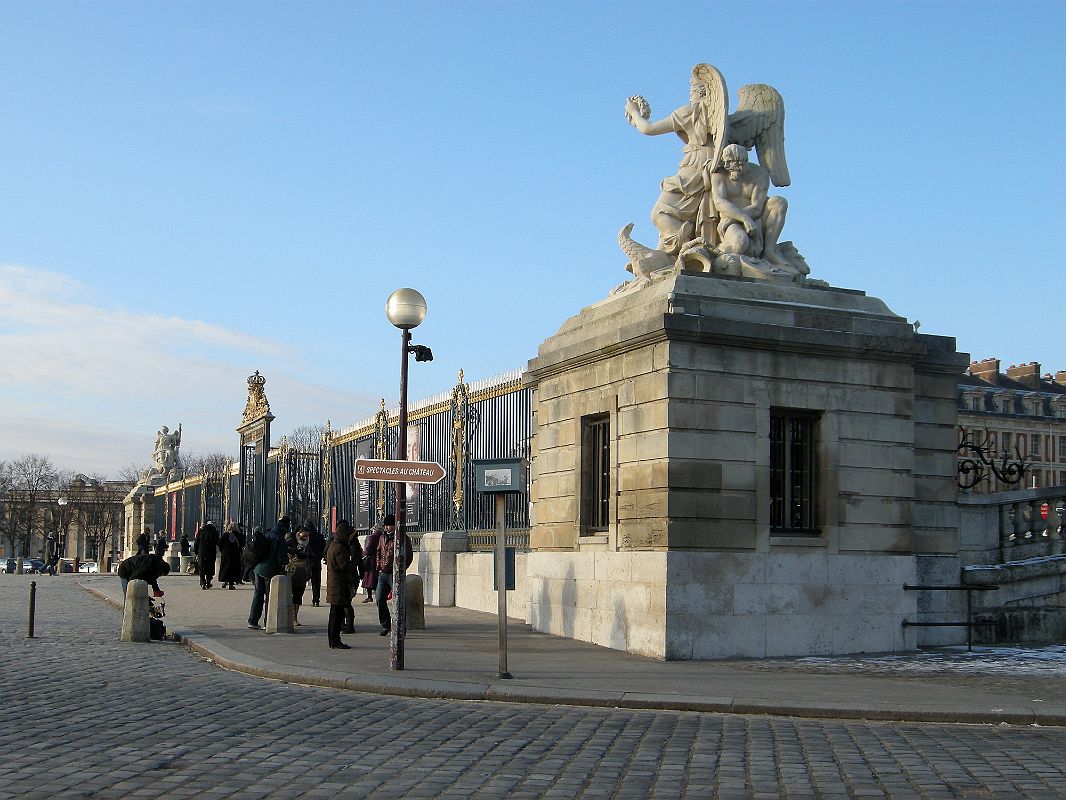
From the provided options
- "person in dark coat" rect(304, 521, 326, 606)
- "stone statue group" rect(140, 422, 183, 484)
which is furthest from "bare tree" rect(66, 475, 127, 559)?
"person in dark coat" rect(304, 521, 326, 606)

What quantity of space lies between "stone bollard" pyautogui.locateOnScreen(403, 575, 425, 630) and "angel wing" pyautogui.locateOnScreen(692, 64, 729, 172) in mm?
7118

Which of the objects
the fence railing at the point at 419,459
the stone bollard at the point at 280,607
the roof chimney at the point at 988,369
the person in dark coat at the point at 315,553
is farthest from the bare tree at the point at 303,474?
the roof chimney at the point at 988,369

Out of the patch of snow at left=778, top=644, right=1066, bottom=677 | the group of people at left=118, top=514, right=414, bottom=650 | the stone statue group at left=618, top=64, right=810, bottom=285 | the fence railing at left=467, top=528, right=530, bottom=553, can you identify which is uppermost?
the stone statue group at left=618, top=64, right=810, bottom=285

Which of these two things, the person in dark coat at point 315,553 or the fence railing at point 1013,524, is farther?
the person in dark coat at point 315,553

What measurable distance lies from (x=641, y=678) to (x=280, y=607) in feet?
23.2

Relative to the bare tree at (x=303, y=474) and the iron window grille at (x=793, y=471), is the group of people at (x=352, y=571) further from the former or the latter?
the bare tree at (x=303, y=474)

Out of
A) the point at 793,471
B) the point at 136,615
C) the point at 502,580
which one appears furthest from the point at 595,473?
the point at 136,615

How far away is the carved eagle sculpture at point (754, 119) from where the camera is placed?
16.8 meters

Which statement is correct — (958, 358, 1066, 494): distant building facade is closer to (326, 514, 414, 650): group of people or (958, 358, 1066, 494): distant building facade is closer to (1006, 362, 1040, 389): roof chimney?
(1006, 362, 1040, 389): roof chimney

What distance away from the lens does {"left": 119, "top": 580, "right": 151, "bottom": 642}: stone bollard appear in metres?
17.3

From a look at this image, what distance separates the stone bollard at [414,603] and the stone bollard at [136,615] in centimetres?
358

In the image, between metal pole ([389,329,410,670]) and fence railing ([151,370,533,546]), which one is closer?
metal pole ([389,329,410,670])

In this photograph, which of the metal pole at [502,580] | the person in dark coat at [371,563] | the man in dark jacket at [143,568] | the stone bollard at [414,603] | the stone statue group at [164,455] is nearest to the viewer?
the metal pole at [502,580]

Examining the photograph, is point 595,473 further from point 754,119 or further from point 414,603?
point 754,119
